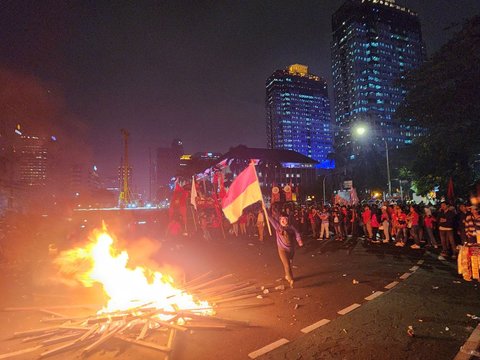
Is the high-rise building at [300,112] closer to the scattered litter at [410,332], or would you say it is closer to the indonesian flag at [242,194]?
the indonesian flag at [242,194]

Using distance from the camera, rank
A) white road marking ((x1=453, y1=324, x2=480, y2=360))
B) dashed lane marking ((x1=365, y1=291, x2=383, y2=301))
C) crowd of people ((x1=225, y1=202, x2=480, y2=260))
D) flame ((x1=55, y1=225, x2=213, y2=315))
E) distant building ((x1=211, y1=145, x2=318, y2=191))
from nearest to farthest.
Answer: white road marking ((x1=453, y1=324, x2=480, y2=360)) → flame ((x1=55, y1=225, x2=213, y2=315)) → dashed lane marking ((x1=365, y1=291, x2=383, y2=301)) → crowd of people ((x1=225, y1=202, x2=480, y2=260)) → distant building ((x1=211, y1=145, x2=318, y2=191))

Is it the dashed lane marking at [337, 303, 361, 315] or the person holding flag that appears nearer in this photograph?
the dashed lane marking at [337, 303, 361, 315]

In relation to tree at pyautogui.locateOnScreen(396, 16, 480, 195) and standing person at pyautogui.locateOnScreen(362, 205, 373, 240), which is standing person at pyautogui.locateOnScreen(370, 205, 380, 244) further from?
tree at pyautogui.locateOnScreen(396, 16, 480, 195)

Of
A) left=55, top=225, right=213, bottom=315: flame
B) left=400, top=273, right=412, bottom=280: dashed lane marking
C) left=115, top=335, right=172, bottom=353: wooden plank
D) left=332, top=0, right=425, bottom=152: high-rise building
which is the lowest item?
left=400, top=273, right=412, bottom=280: dashed lane marking

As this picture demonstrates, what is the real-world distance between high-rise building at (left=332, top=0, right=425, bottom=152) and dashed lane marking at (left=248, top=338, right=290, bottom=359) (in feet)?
442

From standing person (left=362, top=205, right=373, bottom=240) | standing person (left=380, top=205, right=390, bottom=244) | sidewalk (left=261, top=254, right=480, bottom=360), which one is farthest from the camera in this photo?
standing person (left=362, top=205, right=373, bottom=240)

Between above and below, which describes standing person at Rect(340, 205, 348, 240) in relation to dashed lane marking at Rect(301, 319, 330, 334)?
above

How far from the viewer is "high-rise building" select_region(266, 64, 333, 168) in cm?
16488

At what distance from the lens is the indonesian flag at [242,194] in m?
8.31

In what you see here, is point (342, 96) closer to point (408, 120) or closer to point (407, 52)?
point (407, 52)

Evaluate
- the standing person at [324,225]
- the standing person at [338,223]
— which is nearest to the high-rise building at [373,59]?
the standing person at [338,223]

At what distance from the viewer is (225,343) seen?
204 inches

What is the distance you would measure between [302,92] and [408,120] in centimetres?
15772

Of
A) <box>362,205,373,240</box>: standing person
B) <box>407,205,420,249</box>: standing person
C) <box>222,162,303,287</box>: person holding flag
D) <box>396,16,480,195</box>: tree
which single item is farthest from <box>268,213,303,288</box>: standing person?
<box>396,16,480,195</box>: tree
